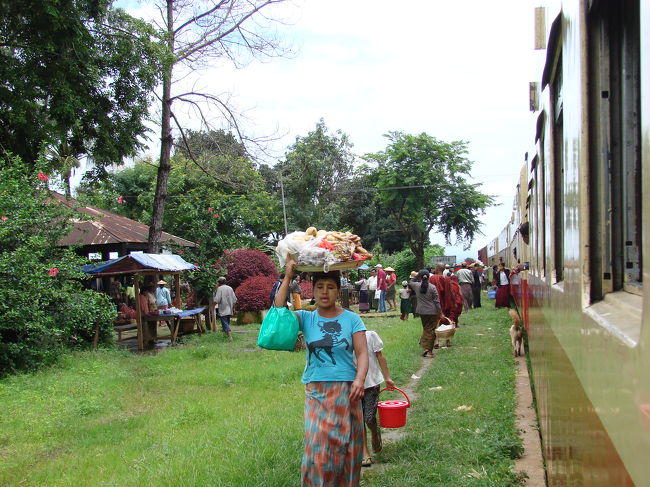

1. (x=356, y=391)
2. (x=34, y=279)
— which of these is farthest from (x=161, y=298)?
(x=356, y=391)

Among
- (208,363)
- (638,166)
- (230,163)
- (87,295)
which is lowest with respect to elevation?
(208,363)

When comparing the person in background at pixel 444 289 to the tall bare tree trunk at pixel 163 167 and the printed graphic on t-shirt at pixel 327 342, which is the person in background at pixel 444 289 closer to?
the tall bare tree trunk at pixel 163 167

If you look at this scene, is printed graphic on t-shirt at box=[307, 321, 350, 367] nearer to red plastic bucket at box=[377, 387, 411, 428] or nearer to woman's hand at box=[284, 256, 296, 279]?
woman's hand at box=[284, 256, 296, 279]

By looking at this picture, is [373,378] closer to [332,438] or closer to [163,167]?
[332,438]

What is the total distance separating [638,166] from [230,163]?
1788 centimetres

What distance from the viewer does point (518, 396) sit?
875cm

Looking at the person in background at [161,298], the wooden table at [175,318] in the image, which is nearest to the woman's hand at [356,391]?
the wooden table at [175,318]

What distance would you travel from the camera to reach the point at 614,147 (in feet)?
5.55

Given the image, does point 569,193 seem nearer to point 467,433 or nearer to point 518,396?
point 467,433

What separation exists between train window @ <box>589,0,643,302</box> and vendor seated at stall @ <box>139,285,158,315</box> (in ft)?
45.6

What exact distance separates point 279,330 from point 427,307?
8147 millimetres

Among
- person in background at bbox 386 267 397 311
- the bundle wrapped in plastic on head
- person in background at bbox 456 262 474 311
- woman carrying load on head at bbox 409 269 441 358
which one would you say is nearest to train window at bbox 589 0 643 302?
the bundle wrapped in plastic on head

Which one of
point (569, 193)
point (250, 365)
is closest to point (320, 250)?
point (569, 193)

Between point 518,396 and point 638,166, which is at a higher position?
point 638,166
